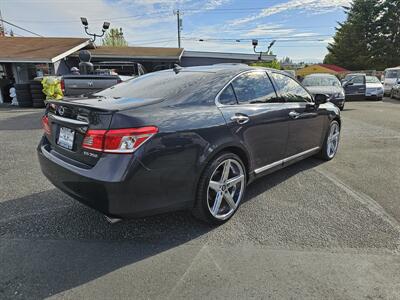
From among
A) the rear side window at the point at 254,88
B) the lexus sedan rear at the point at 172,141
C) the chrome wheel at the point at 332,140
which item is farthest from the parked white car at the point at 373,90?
the rear side window at the point at 254,88

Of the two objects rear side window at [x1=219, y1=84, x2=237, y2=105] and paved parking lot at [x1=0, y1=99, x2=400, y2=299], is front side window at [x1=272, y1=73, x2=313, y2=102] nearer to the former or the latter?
rear side window at [x1=219, y1=84, x2=237, y2=105]

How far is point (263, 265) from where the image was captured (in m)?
2.43

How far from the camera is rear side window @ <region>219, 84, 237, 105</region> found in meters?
3.04

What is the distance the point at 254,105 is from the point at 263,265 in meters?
1.74

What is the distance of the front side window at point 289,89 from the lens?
3.90 m

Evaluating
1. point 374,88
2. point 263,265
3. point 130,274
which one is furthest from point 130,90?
point 374,88

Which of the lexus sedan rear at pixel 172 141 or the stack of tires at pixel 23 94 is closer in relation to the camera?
the lexus sedan rear at pixel 172 141

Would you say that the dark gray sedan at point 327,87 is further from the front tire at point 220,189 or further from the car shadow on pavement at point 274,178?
the front tire at point 220,189

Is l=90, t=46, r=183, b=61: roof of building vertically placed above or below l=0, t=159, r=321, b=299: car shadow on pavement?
above

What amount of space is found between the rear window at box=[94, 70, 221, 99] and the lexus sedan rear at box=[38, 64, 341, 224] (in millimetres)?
12

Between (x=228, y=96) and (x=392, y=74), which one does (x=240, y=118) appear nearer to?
(x=228, y=96)

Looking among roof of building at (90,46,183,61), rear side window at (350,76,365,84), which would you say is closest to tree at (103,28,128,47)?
roof of building at (90,46,183,61)

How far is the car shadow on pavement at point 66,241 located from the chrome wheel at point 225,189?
24 centimetres

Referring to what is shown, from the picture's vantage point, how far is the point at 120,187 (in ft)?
7.43
